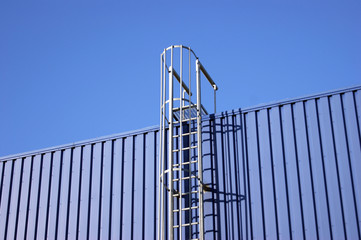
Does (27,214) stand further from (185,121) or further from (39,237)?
(185,121)

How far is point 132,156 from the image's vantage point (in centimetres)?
1341

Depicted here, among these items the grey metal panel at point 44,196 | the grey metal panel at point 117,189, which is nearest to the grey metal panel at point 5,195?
the grey metal panel at point 44,196

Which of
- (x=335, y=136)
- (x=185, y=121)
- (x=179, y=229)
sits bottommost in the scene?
(x=179, y=229)

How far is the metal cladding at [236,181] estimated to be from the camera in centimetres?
1102

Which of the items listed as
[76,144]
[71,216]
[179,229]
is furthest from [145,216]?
[76,144]

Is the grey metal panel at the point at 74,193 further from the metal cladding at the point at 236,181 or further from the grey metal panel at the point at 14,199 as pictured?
the grey metal panel at the point at 14,199

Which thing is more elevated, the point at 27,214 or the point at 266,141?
the point at 266,141

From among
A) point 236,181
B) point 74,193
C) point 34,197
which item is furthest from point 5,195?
point 236,181

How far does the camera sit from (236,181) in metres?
11.9

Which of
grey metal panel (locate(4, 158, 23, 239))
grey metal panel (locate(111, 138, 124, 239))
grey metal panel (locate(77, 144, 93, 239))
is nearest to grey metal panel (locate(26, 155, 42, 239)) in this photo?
grey metal panel (locate(4, 158, 23, 239))

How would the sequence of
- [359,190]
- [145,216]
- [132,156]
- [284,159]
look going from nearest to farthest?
[359,190] → [284,159] → [145,216] → [132,156]

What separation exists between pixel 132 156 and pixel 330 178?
5062 millimetres

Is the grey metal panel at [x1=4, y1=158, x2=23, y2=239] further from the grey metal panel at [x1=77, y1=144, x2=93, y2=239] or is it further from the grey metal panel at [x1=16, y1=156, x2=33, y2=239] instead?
the grey metal panel at [x1=77, y1=144, x2=93, y2=239]

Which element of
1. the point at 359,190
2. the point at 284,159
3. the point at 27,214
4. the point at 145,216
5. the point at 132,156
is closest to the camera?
the point at 359,190
